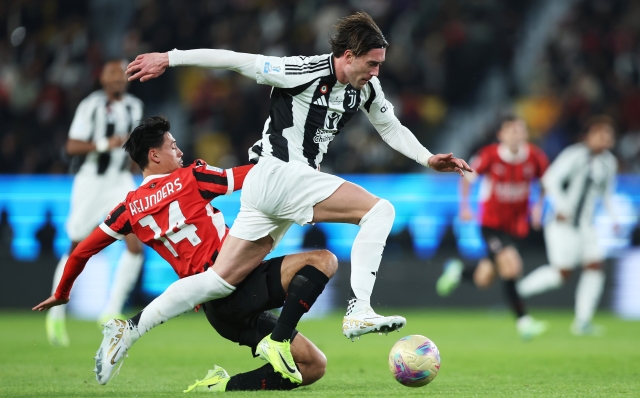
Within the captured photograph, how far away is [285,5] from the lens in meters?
15.1

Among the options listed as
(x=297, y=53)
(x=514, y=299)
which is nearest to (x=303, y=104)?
(x=514, y=299)

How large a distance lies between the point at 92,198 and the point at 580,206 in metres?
5.54

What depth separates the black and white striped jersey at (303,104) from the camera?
15.9ft

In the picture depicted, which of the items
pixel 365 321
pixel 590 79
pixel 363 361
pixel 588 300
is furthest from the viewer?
pixel 590 79

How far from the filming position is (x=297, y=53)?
14336 millimetres

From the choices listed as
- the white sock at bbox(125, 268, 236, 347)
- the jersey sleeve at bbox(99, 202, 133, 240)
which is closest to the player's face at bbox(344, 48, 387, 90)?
the white sock at bbox(125, 268, 236, 347)

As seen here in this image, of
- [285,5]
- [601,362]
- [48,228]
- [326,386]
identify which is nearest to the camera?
[326,386]

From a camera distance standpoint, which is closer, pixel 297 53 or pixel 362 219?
pixel 362 219

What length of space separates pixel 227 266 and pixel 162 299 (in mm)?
419

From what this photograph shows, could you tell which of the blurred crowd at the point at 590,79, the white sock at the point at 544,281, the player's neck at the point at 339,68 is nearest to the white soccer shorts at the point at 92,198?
the player's neck at the point at 339,68

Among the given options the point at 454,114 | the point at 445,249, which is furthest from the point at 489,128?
the point at 445,249

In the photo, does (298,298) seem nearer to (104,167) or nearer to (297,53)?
(104,167)

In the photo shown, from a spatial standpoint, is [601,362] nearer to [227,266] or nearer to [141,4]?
[227,266]

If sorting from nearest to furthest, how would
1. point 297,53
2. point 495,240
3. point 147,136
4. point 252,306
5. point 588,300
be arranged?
point 252,306
point 147,136
point 495,240
point 588,300
point 297,53
